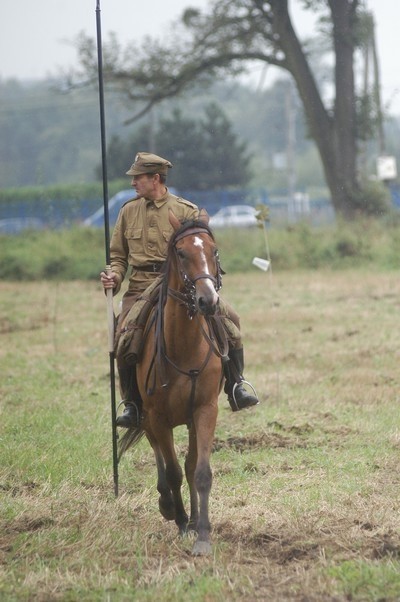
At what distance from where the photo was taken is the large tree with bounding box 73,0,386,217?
108 ft

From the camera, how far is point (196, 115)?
95.8 meters

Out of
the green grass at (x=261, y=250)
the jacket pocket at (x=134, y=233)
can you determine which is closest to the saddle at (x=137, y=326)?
the jacket pocket at (x=134, y=233)

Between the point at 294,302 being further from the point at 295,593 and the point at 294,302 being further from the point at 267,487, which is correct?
the point at 295,593

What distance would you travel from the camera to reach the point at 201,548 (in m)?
7.11

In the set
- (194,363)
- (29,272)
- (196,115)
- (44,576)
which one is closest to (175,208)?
(194,363)

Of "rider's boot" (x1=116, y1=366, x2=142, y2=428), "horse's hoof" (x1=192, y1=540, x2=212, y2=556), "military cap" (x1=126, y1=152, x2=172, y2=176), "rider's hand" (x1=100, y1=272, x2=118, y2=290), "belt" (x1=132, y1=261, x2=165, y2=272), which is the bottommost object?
"horse's hoof" (x1=192, y1=540, x2=212, y2=556)

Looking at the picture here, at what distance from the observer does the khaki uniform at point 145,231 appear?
27.6 ft

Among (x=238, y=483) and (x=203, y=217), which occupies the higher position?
(x=203, y=217)

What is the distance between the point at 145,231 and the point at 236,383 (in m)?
1.32

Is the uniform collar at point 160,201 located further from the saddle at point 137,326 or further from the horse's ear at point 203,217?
the horse's ear at point 203,217

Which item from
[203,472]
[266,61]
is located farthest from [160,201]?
[266,61]

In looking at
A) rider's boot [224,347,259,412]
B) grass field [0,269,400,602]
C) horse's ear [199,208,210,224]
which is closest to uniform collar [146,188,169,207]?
horse's ear [199,208,210,224]

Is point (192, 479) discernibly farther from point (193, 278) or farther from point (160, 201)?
point (160, 201)

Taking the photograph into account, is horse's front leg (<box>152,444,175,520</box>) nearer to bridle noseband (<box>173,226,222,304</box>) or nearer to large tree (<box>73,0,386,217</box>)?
bridle noseband (<box>173,226,222,304</box>)
